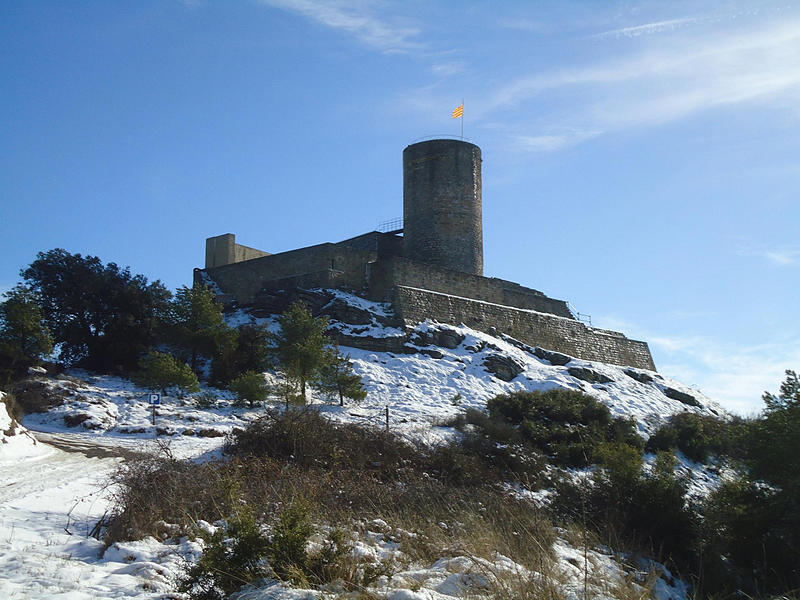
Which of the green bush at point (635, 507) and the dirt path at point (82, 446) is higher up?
the dirt path at point (82, 446)

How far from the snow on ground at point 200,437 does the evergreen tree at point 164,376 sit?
1.51 ft

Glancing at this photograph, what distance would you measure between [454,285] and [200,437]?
1669 centimetres

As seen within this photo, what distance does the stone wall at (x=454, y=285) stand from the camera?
2980 centimetres

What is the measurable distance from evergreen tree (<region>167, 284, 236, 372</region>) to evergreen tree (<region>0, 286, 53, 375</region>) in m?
4.09

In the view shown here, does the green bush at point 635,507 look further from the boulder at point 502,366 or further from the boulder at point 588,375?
the boulder at point 588,375

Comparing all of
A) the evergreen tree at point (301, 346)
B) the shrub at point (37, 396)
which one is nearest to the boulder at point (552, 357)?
the evergreen tree at point (301, 346)

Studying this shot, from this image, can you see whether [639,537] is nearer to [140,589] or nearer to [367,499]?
[367,499]

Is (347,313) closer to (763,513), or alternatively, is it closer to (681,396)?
(681,396)

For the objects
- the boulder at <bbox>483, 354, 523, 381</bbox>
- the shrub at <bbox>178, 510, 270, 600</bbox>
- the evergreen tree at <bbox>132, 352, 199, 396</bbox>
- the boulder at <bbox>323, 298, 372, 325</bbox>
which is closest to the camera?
the shrub at <bbox>178, 510, 270, 600</bbox>

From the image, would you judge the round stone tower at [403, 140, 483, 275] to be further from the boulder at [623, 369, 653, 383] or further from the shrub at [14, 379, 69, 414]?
the shrub at [14, 379, 69, 414]

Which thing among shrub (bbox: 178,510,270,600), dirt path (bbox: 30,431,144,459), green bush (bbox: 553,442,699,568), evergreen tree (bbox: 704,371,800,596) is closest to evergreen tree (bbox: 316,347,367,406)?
dirt path (bbox: 30,431,144,459)

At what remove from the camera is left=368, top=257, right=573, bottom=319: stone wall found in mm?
29797

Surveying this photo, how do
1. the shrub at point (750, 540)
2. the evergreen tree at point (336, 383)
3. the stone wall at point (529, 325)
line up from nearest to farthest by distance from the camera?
the shrub at point (750, 540) < the evergreen tree at point (336, 383) < the stone wall at point (529, 325)

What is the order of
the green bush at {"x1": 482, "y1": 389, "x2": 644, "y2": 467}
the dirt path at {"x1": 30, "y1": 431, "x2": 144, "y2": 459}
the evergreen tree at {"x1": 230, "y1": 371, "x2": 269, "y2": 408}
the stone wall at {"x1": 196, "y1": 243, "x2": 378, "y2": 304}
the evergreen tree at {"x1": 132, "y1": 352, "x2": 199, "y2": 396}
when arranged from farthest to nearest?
the stone wall at {"x1": 196, "y1": 243, "x2": 378, "y2": 304}
the evergreen tree at {"x1": 132, "y1": 352, "x2": 199, "y2": 396}
the evergreen tree at {"x1": 230, "y1": 371, "x2": 269, "y2": 408}
the green bush at {"x1": 482, "y1": 389, "x2": 644, "y2": 467}
the dirt path at {"x1": 30, "y1": 431, "x2": 144, "y2": 459}
